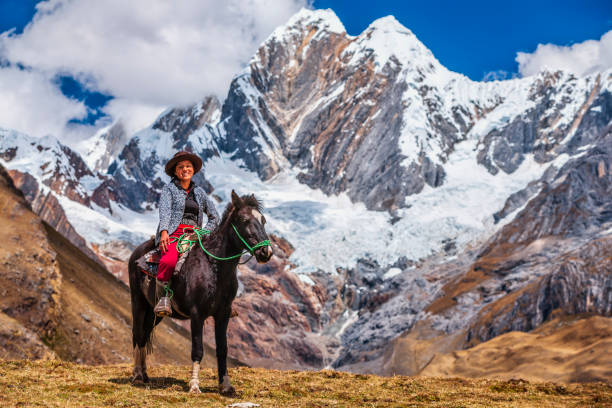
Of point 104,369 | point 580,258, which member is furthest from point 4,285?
point 580,258

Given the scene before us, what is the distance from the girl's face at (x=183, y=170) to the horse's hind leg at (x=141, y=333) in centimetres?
369

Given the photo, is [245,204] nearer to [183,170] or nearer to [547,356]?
[183,170]

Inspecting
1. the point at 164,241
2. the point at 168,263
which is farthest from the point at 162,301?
the point at 164,241

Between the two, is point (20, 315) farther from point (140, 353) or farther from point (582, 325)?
point (582, 325)

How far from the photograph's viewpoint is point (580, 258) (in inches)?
4983

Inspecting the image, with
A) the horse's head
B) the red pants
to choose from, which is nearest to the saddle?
the red pants

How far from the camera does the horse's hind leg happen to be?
688 inches

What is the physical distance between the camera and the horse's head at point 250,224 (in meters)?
14.8

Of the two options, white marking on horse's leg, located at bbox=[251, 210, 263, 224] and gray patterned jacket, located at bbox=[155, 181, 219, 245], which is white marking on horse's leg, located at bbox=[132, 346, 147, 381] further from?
white marking on horse's leg, located at bbox=[251, 210, 263, 224]

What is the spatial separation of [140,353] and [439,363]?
96.1m

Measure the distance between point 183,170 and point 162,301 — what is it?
3.57 m

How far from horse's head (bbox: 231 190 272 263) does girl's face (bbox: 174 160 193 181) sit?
1.84 m

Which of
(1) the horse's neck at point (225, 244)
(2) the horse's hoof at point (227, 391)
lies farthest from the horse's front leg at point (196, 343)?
(1) the horse's neck at point (225, 244)

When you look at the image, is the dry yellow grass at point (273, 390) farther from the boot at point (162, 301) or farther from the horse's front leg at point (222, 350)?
the boot at point (162, 301)
